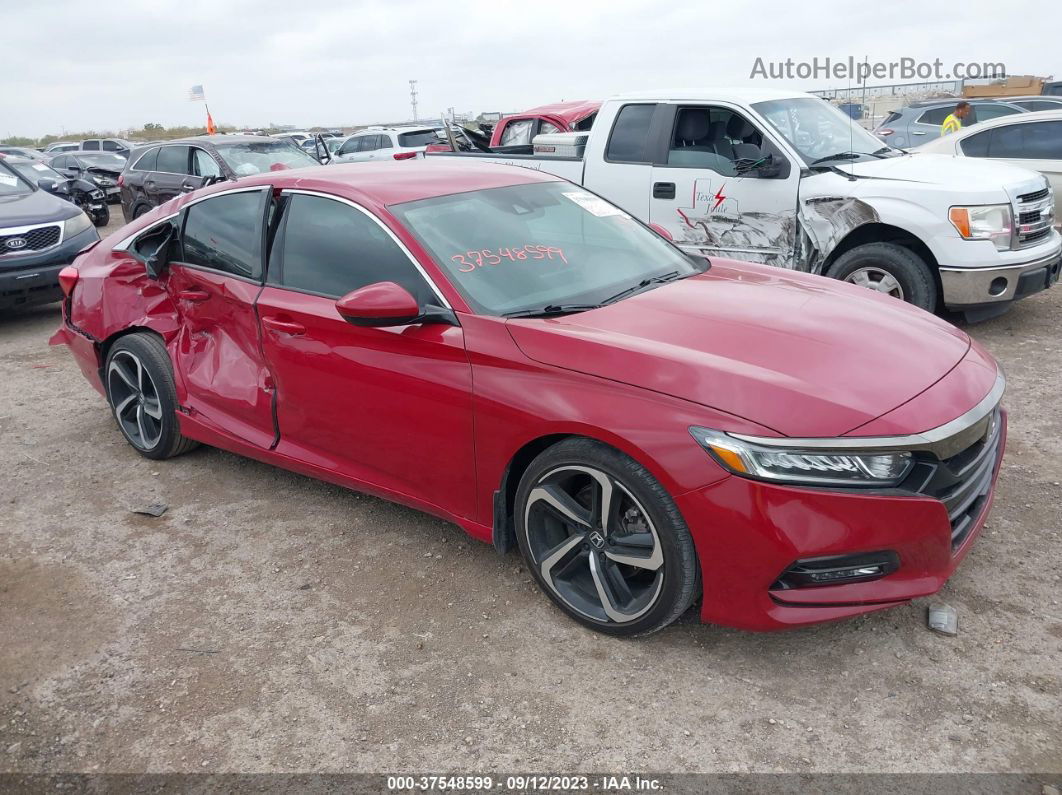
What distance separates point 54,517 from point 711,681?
11.0 ft

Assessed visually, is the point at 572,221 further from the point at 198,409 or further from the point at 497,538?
the point at 198,409

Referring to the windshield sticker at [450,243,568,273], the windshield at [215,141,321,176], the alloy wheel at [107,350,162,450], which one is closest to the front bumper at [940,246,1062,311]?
the windshield sticker at [450,243,568,273]

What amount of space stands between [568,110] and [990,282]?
623cm

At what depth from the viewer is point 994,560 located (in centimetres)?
342

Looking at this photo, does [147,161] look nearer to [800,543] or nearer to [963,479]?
[800,543]

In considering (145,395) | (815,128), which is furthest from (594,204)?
(815,128)

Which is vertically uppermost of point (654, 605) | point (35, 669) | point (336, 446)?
point (336, 446)

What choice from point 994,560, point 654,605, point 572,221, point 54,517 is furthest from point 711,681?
point 54,517

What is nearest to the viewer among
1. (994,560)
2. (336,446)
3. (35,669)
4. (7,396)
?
(35,669)

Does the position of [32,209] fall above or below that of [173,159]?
below

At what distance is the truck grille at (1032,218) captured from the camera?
6105 mm

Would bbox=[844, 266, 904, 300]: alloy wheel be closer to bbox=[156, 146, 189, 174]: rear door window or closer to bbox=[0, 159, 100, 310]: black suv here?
bbox=[0, 159, 100, 310]: black suv

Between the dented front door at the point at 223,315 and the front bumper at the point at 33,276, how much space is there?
14.4 feet

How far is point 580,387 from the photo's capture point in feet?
9.52
